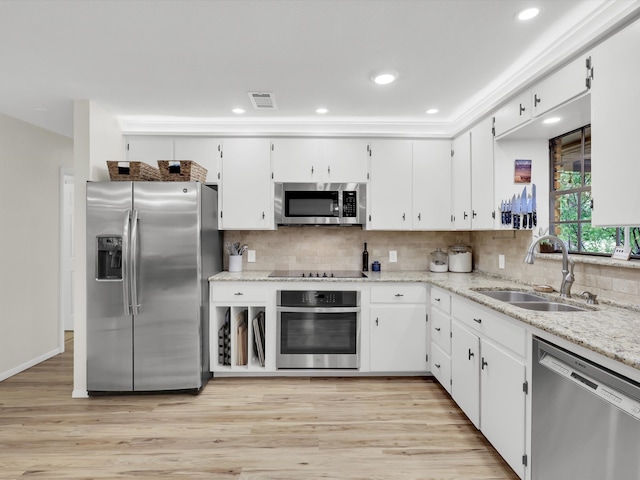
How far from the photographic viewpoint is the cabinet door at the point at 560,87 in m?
1.82

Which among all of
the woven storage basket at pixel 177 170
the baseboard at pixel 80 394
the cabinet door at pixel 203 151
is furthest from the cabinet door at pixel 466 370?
the baseboard at pixel 80 394

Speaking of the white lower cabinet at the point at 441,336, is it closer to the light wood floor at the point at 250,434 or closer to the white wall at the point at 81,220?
the light wood floor at the point at 250,434

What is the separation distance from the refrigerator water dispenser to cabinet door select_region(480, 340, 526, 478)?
109 inches

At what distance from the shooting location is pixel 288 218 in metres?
3.47

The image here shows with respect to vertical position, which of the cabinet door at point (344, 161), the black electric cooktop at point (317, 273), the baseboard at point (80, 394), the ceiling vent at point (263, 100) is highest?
the ceiling vent at point (263, 100)

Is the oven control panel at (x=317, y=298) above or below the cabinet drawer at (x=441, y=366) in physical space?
above

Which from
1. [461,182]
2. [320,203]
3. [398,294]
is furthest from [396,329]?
[461,182]

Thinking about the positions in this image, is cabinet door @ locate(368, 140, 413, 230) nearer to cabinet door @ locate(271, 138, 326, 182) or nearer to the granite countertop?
cabinet door @ locate(271, 138, 326, 182)

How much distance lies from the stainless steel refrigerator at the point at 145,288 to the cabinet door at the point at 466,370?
2.05 m

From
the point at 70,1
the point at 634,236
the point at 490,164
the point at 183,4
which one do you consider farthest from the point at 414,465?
the point at 70,1

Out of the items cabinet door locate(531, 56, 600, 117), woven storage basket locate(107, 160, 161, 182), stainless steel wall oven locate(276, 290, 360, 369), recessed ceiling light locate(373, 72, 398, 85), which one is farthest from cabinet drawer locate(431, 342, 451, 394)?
woven storage basket locate(107, 160, 161, 182)

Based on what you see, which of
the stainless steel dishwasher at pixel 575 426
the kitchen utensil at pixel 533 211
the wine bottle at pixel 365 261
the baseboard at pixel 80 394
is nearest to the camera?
the stainless steel dishwasher at pixel 575 426

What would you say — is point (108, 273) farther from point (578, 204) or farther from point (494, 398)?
point (578, 204)

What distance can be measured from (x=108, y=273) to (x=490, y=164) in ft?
10.5
